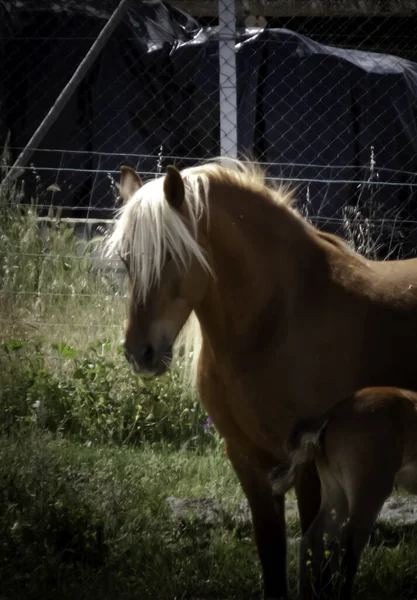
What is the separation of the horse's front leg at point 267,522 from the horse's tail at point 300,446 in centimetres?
38

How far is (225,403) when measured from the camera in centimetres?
393

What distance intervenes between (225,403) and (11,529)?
1.07m

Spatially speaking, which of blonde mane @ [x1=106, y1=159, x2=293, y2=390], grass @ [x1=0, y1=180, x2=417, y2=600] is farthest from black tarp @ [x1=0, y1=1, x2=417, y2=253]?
blonde mane @ [x1=106, y1=159, x2=293, y2=390]

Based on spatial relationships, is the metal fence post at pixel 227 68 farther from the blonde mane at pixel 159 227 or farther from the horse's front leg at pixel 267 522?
the horse's front leg at pixel 267 522

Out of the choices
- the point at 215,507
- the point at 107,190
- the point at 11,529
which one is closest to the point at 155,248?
the point at 11,529

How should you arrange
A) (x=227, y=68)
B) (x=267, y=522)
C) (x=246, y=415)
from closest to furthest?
(x=246, y=415) → (x=267, y=522) → (x=227, y=68)

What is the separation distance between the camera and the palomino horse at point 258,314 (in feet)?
12.4

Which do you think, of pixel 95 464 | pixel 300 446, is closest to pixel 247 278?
pixel 300 446

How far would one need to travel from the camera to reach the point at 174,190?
3766 millimetres

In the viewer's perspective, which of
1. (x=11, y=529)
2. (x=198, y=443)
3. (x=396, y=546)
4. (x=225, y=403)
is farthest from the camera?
(x=198, y=443)

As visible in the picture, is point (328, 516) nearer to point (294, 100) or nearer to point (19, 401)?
point (19, 401)

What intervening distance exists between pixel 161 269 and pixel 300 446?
32.5 inches

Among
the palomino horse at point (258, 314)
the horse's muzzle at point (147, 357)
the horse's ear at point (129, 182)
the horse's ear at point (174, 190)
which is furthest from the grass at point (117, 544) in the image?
the horse's ear at point (174, 190)

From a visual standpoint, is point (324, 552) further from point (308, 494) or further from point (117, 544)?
point (117, 544)
